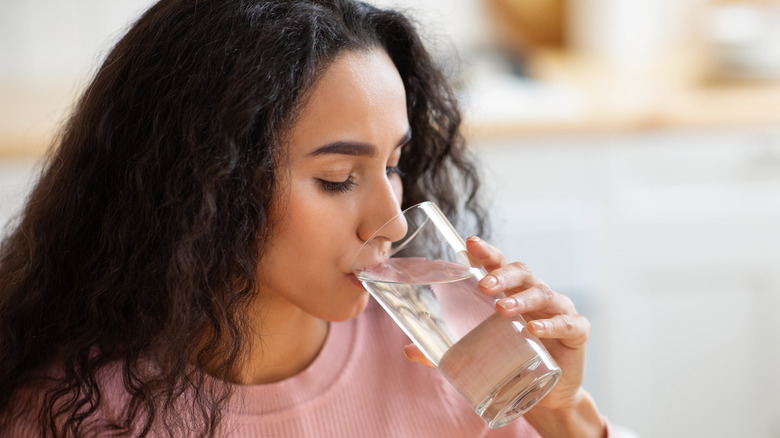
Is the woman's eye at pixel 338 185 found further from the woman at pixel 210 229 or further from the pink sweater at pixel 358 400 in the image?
the pink sweater at pixel 358 400

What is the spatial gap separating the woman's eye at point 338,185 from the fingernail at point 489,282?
17 cm

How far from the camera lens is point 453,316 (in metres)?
0.86

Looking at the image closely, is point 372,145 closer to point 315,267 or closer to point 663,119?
point 315,267

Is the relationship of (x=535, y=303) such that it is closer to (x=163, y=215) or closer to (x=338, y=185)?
(x=338, y=185)

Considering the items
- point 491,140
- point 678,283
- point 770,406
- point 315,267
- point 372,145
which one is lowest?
point 770,406

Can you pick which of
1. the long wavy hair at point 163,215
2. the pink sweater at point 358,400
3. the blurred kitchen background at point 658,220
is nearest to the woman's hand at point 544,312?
the pink sweater at point 358,400

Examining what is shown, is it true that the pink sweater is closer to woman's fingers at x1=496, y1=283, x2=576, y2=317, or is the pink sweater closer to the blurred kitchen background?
woman's fingers at x1=496, y1=283, x2=576, y2=317

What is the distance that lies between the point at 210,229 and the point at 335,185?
0.13 metres

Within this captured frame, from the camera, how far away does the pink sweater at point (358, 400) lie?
1047 mm

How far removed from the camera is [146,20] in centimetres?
97

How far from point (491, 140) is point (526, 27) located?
2.74 ft

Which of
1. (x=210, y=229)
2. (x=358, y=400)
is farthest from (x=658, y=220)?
(x=210, y=229)

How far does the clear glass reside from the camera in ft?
2.79

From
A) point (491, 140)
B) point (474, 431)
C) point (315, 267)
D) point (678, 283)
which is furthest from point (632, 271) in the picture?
point (315, 267)
